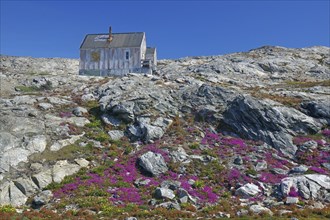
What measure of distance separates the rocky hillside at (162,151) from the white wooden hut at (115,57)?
15681 millimetres

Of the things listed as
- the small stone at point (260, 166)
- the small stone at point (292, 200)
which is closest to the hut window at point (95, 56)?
the small stone at point (260, 166)

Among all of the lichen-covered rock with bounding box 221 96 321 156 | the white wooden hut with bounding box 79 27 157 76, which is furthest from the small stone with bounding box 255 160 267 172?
the white wooden hut with bounding box 79 27 157 76

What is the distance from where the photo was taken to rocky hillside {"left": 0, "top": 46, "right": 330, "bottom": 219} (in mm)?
28047

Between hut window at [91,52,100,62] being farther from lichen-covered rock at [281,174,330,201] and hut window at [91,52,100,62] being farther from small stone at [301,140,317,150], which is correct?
lichen-covered rock at [281,174,330,201]

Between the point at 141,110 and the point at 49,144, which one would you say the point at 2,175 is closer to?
the point at 49,144

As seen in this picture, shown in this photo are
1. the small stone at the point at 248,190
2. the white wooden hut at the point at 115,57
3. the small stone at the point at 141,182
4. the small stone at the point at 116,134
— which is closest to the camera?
the small stone at the point at 248,190

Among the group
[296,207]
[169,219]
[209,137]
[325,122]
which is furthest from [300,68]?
[169,219]

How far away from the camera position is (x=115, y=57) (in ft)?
253

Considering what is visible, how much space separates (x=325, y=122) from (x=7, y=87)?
51472 mm

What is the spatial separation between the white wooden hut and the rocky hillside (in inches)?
617

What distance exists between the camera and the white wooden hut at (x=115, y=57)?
7619 cm

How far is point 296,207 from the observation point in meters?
27.3

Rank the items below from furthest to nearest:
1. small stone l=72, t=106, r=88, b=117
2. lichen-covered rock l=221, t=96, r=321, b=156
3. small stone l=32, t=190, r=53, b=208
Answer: small stone l=72, t=106, r=88, b=117
lichen-covered rock l=221, t=96, r=321, b=156
small stone l=32, t=190, r=53, b=208

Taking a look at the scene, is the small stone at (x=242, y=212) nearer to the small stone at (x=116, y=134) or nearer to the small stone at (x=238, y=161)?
the small stone at (x=238, y=161)
